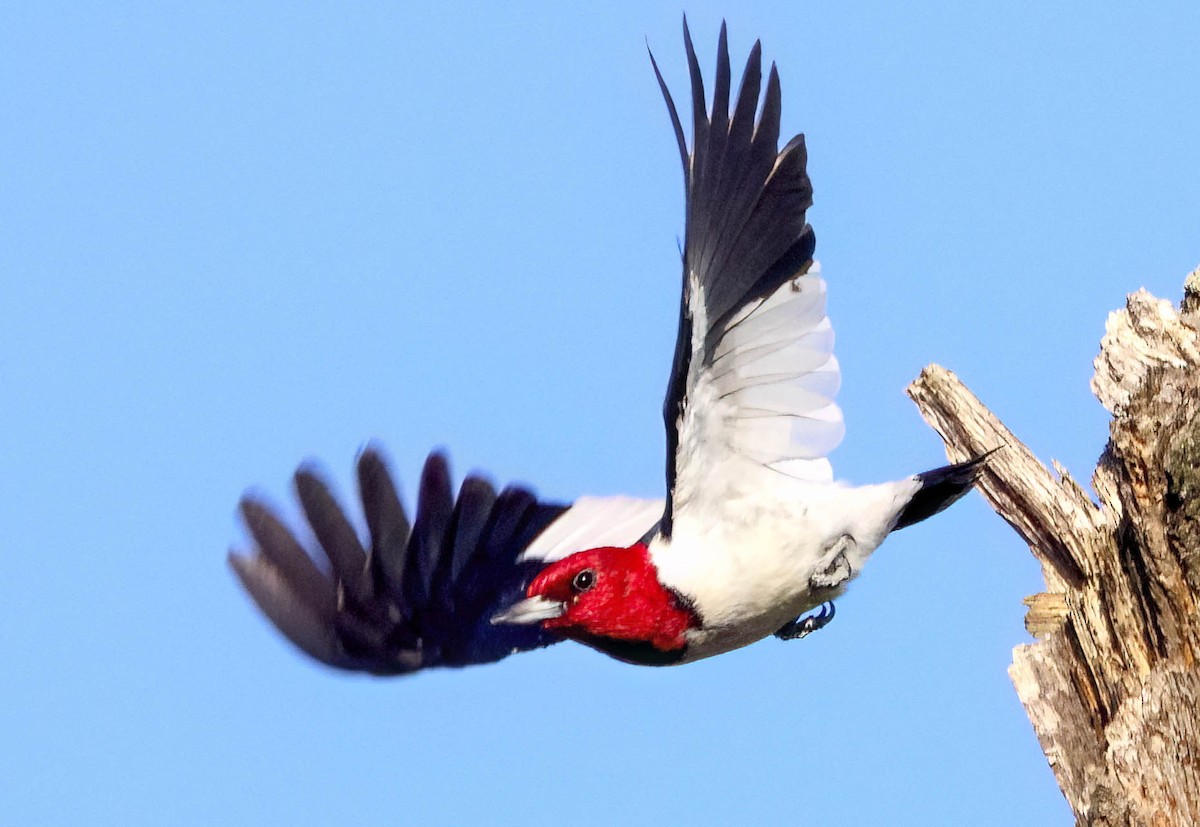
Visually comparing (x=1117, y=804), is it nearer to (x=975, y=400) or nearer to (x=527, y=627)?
(x=975, y=400)

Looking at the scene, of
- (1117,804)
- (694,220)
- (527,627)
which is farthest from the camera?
(527,627)

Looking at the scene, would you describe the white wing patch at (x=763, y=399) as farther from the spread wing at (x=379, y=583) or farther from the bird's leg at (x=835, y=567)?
the spread wing at (x=379, y=583)

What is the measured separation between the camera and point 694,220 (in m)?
4.28

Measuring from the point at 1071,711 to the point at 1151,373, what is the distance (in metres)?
0.93

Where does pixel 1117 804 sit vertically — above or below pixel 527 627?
below

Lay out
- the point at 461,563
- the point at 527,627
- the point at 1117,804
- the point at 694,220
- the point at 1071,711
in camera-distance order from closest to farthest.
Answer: the point at 1117,804, the point at 1071,711, the point at 694,220, the point at 527,627, the point at 461,563

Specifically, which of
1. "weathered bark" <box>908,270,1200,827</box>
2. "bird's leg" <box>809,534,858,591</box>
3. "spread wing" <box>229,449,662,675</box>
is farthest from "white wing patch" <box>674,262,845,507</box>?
"spread wing" <box>229,449,662,675</box>

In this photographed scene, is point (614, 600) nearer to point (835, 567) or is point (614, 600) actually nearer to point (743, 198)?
point (835, 567)

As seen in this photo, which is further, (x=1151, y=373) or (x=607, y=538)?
(x=607, y=538)

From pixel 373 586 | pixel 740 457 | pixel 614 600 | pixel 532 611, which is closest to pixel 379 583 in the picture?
pixel 373 586

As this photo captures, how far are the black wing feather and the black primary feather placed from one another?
1.25m

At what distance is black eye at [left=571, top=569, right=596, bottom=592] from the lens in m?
4.52

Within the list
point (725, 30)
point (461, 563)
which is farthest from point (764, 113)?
point (461, 563)

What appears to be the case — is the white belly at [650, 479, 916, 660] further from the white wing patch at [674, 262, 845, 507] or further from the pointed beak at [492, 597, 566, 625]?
the pointed beak at [492, 597, 566, 625]
